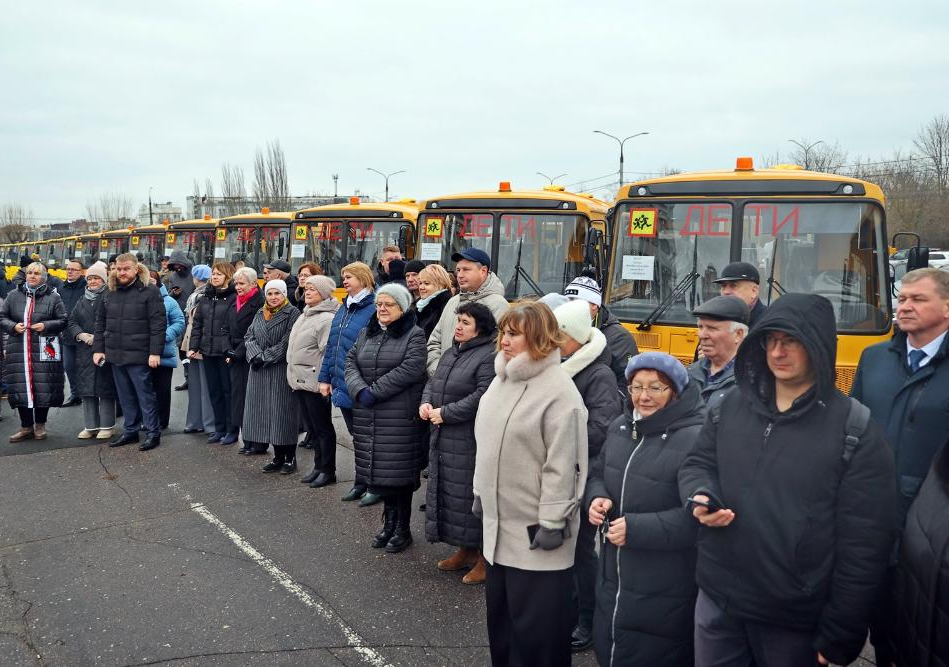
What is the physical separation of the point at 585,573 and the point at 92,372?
21.0 ft

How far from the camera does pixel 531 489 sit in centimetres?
334

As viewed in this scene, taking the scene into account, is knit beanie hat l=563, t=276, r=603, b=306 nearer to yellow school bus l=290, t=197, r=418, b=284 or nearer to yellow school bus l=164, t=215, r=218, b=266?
yellow school bus l=290, t=197, r=418, b=284

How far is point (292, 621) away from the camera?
14.0 ft

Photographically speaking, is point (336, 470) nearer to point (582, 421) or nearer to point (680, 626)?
point (582, 421)

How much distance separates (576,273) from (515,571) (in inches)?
246

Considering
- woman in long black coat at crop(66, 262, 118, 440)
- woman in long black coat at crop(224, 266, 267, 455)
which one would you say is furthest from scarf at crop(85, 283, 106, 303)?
woman in long black coat at crop(224, 266, 267, 455)

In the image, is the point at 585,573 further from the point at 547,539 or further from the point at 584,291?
the point at 584,291

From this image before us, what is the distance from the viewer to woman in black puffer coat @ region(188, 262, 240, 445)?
26.4 feet

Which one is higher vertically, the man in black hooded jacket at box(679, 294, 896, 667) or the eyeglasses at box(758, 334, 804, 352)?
the eyeglasses at box(758, 334, 804, 352)

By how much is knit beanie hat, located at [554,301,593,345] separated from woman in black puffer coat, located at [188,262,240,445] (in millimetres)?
5009

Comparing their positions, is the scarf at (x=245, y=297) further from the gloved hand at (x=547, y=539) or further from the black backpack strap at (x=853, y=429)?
the black backpack strap at (x=853, y=429)

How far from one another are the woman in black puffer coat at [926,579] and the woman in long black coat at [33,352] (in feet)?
27.5

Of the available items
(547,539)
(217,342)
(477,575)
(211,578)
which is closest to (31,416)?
(217,342)

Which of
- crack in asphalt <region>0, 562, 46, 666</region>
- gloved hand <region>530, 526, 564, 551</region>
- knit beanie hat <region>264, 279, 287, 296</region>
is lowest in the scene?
crack in asphalt <region>0, 562, 46, 666</region>
